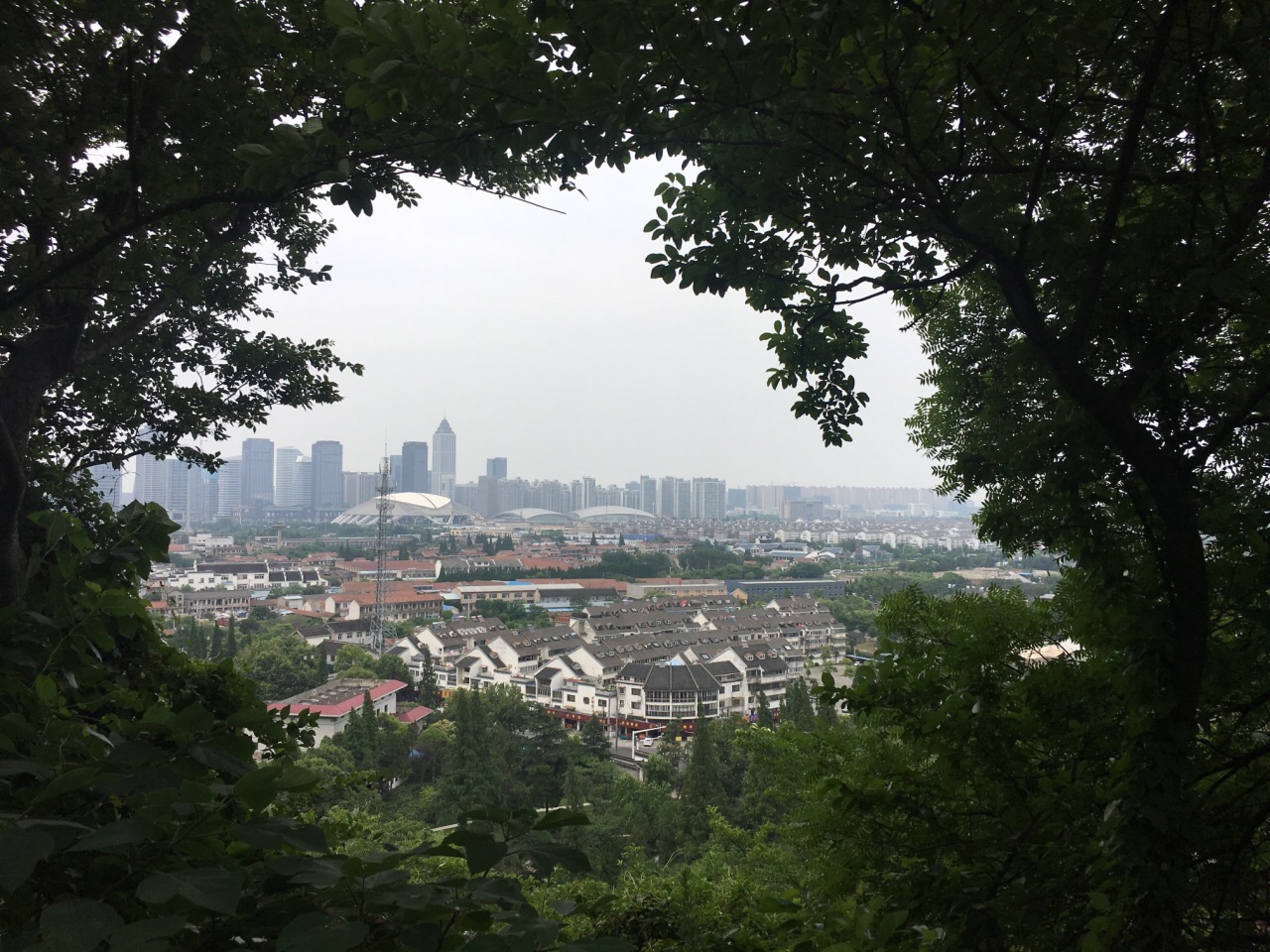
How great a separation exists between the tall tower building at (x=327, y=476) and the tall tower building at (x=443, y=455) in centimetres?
194

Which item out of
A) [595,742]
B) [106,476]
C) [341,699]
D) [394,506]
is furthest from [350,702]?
[394,506]

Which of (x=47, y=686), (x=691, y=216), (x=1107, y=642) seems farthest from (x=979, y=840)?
(x=47, y=686)

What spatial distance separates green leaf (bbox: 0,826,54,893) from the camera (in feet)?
1.65

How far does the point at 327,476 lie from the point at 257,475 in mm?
2465

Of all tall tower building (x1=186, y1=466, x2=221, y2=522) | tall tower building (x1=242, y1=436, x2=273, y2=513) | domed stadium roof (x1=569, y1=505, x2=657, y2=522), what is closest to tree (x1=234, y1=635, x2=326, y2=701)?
tall tower building (x1=186, y1=466, x2=221, y2=522)

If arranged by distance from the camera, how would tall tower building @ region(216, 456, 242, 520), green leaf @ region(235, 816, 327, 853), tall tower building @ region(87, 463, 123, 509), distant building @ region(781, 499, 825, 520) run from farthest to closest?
distant building @ region(781, 499, 825, 520) → tall tower building @ region(216, 456, 242, 520) → tall tower building @ region(87, 463, 123, 509) → green leaf @ region(235, 816, 327, 853)

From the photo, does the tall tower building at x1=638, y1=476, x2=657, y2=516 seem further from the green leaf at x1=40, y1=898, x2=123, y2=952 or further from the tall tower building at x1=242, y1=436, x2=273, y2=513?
the green leaf at x1=40, y1=898, x2=123, y2=952

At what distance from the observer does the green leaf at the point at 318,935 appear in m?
0.53

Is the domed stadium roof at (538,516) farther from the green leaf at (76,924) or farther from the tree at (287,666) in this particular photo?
the green leaf at (76,924)

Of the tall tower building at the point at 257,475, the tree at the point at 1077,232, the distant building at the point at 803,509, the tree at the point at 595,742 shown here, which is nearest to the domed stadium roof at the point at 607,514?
the distant building at the point at 803,509

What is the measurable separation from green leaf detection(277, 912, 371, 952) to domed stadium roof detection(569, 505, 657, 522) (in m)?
22.3

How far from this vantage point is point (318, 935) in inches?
21.4

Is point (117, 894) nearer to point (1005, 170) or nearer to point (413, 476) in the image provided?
point (1005, 170)

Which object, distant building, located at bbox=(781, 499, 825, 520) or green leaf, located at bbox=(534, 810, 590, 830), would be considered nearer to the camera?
green leaf, located at bbox=(534, 810, 590, 830)
